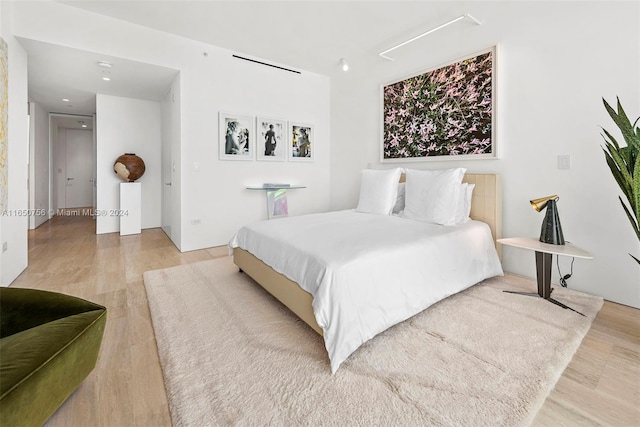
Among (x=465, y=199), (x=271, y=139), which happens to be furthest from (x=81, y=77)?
(x=465, y=199)

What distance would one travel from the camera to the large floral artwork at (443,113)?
9.91 feet

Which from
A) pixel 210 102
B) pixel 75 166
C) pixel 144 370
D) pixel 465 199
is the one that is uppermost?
pixel 210 102

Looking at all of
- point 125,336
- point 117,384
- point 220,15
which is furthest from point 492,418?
point 220,15

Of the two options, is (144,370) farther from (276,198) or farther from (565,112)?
(565,112)

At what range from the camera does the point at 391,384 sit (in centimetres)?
140

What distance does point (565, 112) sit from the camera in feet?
8.28

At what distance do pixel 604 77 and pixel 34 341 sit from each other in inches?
155

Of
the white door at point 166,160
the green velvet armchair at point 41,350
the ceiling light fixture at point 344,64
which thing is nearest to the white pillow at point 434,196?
the ceiling light fixture at point 344,64

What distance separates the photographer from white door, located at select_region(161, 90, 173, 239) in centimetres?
448

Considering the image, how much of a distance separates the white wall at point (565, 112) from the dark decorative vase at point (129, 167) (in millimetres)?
4905

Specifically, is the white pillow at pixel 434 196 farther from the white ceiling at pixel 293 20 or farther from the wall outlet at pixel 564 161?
the white ceiling at pixel 293 20

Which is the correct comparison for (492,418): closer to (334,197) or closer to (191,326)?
(191,326)

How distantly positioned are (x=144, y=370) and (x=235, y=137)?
129 inches

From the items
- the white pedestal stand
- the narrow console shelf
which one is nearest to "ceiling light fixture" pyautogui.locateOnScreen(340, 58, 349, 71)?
the narrow console shelf
